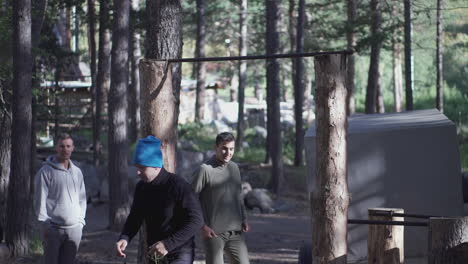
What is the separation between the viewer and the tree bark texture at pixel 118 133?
1744cm

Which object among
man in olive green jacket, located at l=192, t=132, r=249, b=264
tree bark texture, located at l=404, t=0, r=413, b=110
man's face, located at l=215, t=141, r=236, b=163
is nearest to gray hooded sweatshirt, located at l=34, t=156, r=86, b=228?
man in olive green jacket, located at l=192, t=132, r=249, b=264

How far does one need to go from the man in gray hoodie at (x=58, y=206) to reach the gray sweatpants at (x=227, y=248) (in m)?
1.39

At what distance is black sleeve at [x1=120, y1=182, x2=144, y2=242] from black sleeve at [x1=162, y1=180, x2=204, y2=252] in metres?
0.34

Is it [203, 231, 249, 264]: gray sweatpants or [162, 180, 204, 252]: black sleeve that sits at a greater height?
[162, 180, 204, 252]: black sleeve

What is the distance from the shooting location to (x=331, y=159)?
6.82m

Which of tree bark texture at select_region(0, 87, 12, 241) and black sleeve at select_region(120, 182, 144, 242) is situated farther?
tree bark texture at select_region(0, 87, 12, 241)

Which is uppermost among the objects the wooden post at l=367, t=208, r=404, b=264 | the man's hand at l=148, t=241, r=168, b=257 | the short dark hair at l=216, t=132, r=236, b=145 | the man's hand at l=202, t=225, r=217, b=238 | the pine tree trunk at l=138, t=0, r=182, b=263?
the pine tree trunk at l=138, t=0, r=182, b=263

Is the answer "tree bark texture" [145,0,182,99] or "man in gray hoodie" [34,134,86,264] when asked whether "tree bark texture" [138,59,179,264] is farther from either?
"tree bark texture" [145,0,182,99]

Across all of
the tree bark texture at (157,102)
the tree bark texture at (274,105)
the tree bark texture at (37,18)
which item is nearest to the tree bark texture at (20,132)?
the tree bark texture at (37,18)

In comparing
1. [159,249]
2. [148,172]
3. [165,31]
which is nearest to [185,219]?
[159,249]

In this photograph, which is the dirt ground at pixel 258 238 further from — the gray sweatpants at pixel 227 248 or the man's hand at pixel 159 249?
the man's hand at pixel 159 249

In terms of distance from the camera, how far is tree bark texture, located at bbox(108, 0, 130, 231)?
17.4 meters

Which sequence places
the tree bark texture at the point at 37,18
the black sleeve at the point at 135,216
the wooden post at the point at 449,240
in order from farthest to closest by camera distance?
the tree bark texture at the point at 37,18
the wooden post at the point at 449,240
the black sleeve at the point at 135,216

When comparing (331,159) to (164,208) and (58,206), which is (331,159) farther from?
(58,206)
